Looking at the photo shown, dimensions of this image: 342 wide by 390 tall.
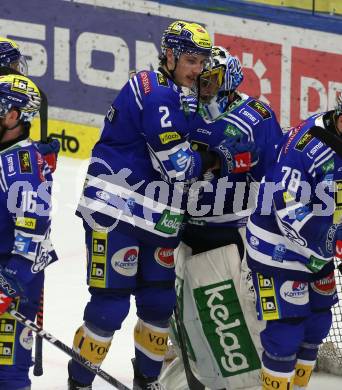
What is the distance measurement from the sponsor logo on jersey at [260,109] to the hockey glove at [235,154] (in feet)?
0.49

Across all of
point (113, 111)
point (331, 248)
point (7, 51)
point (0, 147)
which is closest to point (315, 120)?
point (331, 248)

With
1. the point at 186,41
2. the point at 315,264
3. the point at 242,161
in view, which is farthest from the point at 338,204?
the point at 186,41

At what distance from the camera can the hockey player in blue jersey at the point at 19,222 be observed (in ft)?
16.3

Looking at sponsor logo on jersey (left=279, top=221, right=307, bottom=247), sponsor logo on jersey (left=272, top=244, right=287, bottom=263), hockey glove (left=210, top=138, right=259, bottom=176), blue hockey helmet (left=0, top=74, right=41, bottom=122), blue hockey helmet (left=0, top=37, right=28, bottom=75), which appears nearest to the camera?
blue hockey helmet (left=0, top=74, right=41, bottom=122)

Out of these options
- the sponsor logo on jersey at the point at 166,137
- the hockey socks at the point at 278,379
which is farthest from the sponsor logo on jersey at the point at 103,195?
the hockey socks at the point at 278,379

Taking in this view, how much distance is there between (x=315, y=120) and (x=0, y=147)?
1.28 m

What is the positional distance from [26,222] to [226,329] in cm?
141

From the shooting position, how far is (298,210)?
5.38 metres

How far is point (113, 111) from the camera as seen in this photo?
5.77 metres

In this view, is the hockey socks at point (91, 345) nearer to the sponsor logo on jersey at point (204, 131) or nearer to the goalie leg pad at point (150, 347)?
the goalie leg pad at point (150, 347)

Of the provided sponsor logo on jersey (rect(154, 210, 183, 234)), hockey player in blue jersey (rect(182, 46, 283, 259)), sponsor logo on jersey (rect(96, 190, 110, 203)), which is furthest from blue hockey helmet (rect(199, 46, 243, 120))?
sponsor logo on jersey (rect(96, 190, 110, 203))

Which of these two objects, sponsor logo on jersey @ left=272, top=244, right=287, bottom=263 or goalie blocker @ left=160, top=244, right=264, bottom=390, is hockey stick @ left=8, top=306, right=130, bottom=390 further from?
sponsor logo on jersey @ left=272, top=244, right=287, bottom=263

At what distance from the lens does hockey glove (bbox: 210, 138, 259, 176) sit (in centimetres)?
591

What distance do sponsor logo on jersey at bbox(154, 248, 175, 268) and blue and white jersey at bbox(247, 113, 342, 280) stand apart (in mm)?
416
